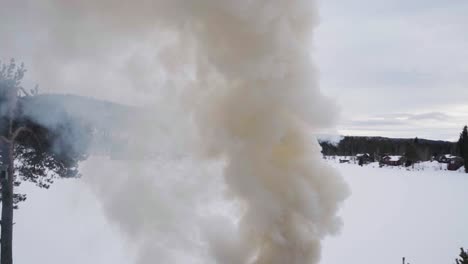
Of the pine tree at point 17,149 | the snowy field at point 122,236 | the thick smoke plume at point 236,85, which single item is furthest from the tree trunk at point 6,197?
the snowy field at point 122,236

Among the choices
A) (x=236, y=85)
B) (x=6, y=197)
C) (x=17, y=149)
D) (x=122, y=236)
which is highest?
(x=236, y=85)

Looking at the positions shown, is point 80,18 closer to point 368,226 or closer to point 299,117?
point 299,117

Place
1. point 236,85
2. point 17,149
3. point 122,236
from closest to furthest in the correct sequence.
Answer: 1. point 236,85
2. point 17,149
3. point 122,236

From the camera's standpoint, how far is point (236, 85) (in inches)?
370

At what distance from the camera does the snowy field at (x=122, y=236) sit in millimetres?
14688

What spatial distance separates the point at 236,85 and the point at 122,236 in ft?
18.6

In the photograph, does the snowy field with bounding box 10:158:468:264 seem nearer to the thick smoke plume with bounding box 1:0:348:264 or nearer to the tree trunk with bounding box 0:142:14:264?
the tree trunk with bounding box 0:142:14:264

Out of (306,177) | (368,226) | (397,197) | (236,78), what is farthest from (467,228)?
(236,78)

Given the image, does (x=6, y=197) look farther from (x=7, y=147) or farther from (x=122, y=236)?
(x=122, y=236)

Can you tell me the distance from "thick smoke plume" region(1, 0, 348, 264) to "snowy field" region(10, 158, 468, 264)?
3988mm

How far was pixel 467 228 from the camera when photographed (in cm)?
2167

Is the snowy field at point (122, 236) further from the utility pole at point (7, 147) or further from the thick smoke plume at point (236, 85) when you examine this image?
the thick smoke plume at point (236, 85)

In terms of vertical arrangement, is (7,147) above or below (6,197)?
above

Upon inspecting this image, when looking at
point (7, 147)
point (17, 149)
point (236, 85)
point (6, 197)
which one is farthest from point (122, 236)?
point (236, 85)
